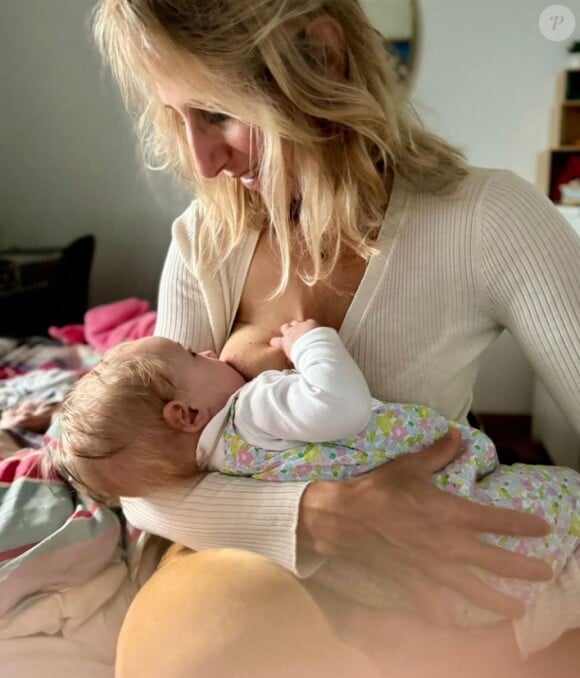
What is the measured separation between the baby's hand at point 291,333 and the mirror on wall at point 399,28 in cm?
34

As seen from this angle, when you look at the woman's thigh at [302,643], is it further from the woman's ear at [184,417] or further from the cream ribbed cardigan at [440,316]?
the woman's ear at [184,417]

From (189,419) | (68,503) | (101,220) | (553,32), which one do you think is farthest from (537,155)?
(101,220)

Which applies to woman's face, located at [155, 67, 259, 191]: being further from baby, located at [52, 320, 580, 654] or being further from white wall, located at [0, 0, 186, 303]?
white wall, located at [0, 0, 186, 303]

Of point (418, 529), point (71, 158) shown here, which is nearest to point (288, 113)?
point (418, 529)

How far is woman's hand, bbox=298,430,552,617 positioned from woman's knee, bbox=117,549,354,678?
0.06m

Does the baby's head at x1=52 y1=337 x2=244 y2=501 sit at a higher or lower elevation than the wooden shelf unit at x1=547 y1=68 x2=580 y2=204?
lower

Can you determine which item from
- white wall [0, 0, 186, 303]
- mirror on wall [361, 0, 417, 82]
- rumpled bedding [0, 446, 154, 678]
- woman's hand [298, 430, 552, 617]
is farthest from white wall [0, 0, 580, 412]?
woman's hand [298, 430, 552, 617]

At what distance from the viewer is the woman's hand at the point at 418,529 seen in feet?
1.90

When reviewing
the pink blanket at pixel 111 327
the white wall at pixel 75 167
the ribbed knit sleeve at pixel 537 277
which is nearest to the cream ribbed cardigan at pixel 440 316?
the ribbed knit sleeve at pixel 537 277

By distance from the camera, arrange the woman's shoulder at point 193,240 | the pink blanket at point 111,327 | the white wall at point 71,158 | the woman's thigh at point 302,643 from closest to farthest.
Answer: the woman's thigh at point 302,643 → the woman's shoulder at point 193,240 → the pink blanket at point 111,327 → the white wall at point 71,158

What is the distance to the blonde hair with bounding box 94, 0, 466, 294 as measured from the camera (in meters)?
0.62

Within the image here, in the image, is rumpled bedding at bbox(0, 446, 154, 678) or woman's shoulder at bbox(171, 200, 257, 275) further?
woman's shoulder at bbox(171, 200, 257, 275)

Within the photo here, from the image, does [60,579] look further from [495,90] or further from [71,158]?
[71,158]

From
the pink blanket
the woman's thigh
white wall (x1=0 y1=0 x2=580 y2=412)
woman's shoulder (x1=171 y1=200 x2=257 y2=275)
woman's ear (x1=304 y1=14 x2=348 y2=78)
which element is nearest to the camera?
the woman's thigh
